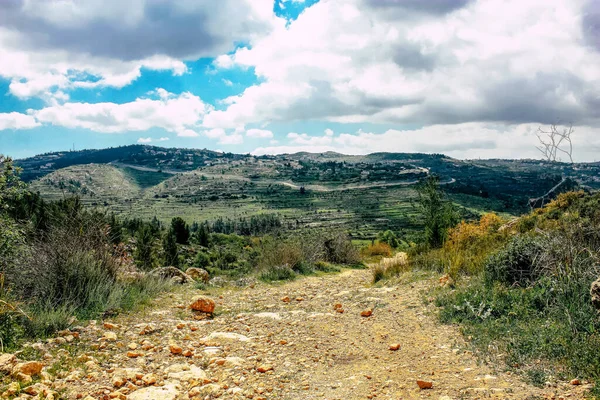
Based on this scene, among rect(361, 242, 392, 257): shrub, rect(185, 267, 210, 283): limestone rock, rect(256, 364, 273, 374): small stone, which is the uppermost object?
rect(256, 364, 273, 374): small stone

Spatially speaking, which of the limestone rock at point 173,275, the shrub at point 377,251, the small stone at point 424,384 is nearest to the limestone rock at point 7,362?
the small stone at point 424,384

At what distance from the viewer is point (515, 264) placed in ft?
23.7

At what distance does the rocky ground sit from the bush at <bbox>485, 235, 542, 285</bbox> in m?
1.53

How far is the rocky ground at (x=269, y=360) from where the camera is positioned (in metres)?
3.96

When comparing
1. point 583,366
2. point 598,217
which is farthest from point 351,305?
point 598,217

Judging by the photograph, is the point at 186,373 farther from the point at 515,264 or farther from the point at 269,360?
the point at 515,264

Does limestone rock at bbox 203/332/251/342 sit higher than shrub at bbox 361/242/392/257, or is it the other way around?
limestone rock at bbox 203/332/251/342

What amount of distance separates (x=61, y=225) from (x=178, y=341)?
14.2 feet

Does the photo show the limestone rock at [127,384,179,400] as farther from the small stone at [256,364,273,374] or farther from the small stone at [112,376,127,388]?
the small stone at [256,364,273,374]

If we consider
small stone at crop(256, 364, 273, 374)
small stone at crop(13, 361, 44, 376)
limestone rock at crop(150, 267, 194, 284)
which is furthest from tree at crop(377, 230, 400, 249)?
small stone at crop(13, 361, 44, 376)

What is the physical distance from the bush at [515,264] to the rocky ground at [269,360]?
1.53 meters

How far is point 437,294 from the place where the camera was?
294 inches

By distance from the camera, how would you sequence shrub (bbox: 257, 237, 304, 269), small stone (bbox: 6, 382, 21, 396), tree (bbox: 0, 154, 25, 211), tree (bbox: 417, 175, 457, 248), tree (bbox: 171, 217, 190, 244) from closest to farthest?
small stone (bbox: 6, 382, 21, 396) < tree (bbox: 0, 154, 25, 211) < shrub (bbox: 257, 237, 304, 269) < tree (bbox: 417, 175, 457, 248) < tree (bbox: 171, 217, 190, 244)

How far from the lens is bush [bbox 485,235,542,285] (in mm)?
7011
